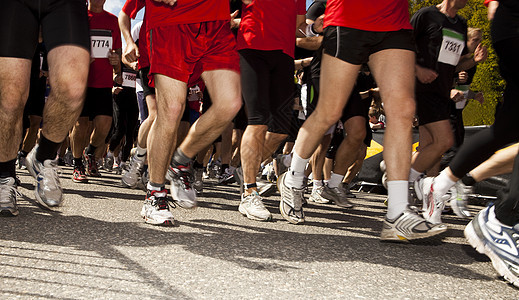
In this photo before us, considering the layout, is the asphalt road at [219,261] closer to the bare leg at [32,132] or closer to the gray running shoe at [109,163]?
the bare leg at [32,132]

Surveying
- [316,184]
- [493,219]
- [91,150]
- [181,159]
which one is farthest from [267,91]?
[91,150]

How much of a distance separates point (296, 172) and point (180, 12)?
138 centimetres

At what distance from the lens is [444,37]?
4750 millimetres

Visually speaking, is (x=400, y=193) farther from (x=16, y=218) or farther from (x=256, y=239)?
(x=16, y=218)

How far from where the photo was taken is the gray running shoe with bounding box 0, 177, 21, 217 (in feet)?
10.5

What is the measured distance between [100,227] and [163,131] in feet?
2.35

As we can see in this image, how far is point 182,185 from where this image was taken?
3.74 meters

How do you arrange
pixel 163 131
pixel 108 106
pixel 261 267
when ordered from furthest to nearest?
1. pixel 108 106
2. pixel 163 131
3. pixel 261 267

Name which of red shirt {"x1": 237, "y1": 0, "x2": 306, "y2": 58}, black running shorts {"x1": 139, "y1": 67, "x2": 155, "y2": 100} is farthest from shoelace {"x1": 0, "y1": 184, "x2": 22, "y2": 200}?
black running shorts {"x1": 139, "y1": 67, "x2": 155, "y2": 100}

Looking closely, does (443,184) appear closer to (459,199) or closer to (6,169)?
(459,199)

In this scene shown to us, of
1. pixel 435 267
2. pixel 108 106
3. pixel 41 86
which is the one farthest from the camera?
pixel 108 106

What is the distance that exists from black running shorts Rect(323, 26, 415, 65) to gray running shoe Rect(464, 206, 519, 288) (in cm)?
117

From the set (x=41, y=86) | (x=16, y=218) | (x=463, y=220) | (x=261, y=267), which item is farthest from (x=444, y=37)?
(x=41, y=86)

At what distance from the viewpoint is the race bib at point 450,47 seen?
4.77 metres
